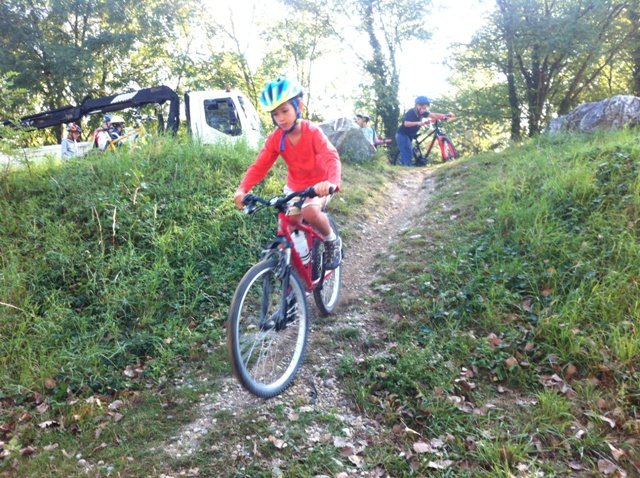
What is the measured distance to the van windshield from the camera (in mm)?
10164

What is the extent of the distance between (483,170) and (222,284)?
6246 mm

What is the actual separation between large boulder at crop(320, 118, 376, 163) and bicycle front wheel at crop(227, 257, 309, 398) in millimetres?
7885

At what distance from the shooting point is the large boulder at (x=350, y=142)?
36.0 feet

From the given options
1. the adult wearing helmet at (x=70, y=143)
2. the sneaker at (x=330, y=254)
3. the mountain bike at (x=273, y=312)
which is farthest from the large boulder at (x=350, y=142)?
the mountain bike at (x=273, y=312)

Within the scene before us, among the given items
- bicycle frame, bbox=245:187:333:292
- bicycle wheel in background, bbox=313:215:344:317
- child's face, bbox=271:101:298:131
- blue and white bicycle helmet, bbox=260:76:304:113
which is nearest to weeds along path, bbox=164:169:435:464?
bicycle wheel in background, bbox=313:215:344:317

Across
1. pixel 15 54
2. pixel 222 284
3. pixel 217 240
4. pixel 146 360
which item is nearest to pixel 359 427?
pixel 146 360

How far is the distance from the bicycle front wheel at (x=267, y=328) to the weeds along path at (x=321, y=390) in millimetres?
171

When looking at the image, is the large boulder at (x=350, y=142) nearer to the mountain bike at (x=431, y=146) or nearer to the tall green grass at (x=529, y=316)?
the mountain bike at (x=431, y=146)

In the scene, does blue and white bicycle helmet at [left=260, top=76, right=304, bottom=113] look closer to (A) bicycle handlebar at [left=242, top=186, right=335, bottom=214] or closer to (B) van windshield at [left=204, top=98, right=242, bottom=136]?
(A) bicycle handlebar at [left=242, top=186, right=335, bottom=214]

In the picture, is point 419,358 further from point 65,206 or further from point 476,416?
point 65,206

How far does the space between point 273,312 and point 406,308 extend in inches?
67.5

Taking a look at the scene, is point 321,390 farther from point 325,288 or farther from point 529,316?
point 529,316

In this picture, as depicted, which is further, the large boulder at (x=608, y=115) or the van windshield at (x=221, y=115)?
the van windshield at (x=221, y=115)

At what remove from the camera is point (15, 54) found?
15.4 meters
